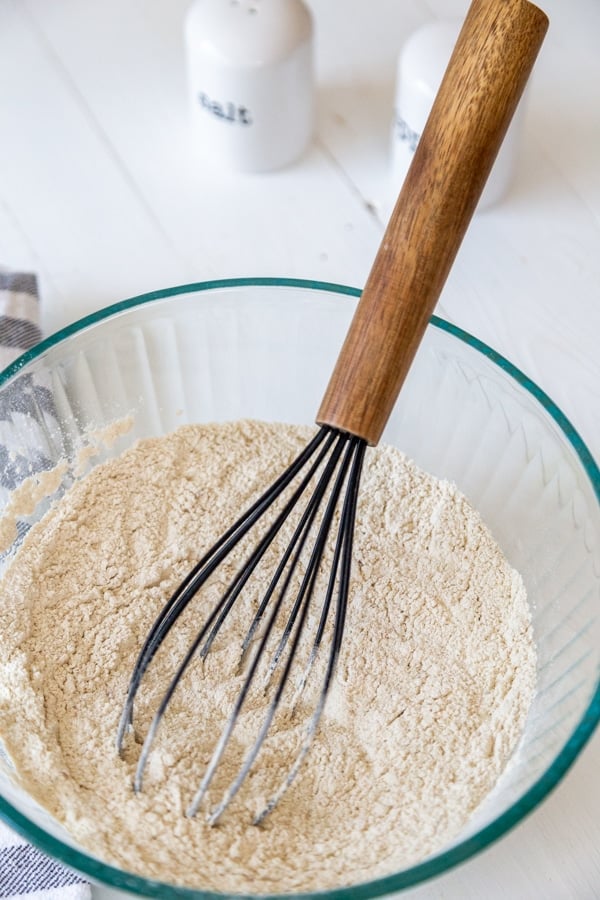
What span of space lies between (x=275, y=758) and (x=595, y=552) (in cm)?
24

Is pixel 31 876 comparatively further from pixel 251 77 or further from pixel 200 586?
pixel 251 77

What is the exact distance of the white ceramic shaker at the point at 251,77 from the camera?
2.73ft

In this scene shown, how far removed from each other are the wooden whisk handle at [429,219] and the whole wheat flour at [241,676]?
0.54 ft

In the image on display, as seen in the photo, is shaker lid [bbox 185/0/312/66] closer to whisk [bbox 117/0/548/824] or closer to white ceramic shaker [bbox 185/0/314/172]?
white ceramic shaker [bbox 185/0/314/172]

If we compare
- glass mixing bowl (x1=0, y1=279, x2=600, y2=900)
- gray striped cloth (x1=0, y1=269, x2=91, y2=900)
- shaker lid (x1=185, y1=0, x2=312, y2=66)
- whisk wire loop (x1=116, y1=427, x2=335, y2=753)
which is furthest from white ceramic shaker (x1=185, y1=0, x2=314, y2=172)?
gray striped cloth (x1=0, y1=269, x2=91, y2=900)

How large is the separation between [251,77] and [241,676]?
0.49 meters

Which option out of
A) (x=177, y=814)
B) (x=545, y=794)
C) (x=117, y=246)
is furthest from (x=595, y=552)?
→ (x=117, y=246)

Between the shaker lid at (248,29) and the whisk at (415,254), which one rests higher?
the shaker lid at (248,29)

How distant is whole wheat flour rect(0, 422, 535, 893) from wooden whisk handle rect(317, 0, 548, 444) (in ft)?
0.54

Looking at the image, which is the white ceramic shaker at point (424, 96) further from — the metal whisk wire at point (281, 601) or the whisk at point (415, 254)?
the metal whisk wire at point (281, 601)

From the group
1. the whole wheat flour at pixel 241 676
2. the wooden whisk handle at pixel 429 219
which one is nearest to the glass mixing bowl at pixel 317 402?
the whole wheat flour at pixel 241 676

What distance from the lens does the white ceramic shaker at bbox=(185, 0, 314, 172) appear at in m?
0.83

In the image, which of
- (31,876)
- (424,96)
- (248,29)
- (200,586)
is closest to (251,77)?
(248,29)

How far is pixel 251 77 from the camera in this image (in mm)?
838
